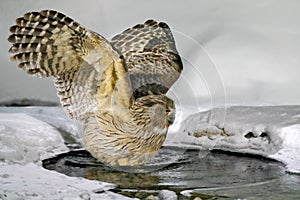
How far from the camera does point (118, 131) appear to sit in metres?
3.41

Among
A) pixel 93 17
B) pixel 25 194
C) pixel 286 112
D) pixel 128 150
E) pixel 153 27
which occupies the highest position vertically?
pixel 93 17

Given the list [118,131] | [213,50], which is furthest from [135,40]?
[213,50]

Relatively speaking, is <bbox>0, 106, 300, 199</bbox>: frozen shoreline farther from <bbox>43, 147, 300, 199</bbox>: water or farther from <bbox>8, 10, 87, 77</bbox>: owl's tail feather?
<bbox>8, 10, 87, 77</bbox>: owl's tail feather

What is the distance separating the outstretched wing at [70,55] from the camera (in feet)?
10.1

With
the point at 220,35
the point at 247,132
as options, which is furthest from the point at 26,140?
the point at 220,35

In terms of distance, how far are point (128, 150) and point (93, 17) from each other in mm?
2607

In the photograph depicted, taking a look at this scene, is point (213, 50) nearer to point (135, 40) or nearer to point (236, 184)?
point (135, 40)

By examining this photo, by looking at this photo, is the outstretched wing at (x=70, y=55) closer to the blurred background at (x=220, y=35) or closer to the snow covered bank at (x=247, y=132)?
the snow covered bank at (x=247, y=132)

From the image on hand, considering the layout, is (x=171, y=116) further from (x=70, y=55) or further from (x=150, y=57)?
(x=70, y=55)

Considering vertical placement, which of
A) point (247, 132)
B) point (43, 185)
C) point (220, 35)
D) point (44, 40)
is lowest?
point (43, 185)

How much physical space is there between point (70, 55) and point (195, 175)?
0.90m

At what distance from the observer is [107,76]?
125 inches

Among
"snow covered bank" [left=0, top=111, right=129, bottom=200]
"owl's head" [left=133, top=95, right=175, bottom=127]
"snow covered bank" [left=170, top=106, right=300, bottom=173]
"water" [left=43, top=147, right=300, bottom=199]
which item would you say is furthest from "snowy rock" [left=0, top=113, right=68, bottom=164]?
"snow covered bank" [left=170, top=106, right=300, bottom=173]

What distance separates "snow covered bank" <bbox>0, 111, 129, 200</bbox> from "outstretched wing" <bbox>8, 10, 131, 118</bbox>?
48 centimetres
